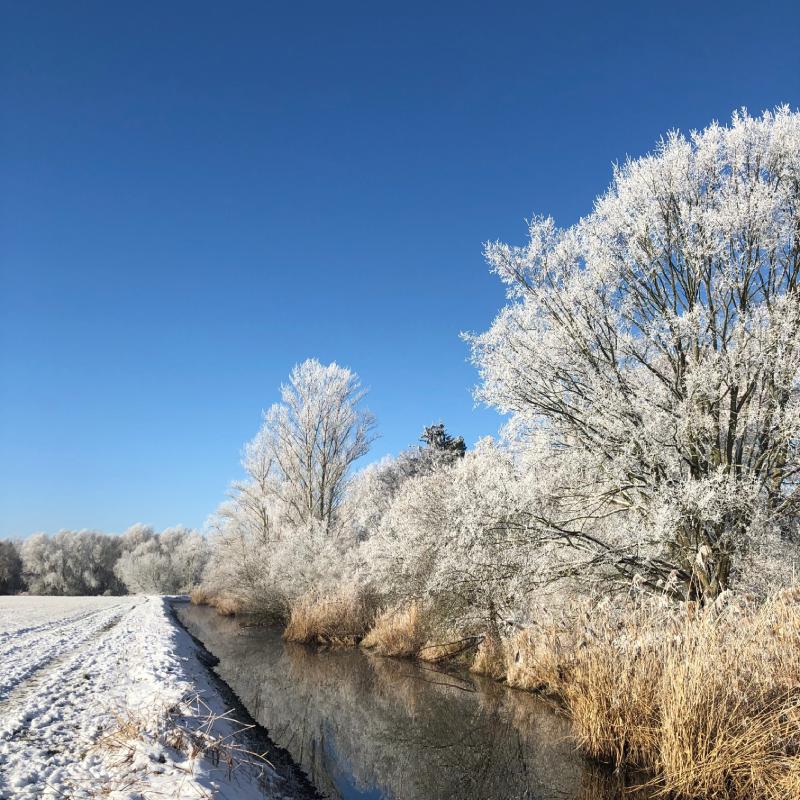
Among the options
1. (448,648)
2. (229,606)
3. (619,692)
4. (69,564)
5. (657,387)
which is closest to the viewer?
(619,692)

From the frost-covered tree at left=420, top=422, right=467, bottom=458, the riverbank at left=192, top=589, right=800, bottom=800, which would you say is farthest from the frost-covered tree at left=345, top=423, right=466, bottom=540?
the riverbank at left=192, top=589, right=800, bottom=800

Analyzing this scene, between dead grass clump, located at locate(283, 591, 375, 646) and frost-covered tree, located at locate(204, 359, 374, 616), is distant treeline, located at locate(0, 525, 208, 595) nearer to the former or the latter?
frost-covered tree, located at locate(204, 359, 374, 616)

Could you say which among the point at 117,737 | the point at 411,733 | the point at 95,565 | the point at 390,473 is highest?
the point at 390,473

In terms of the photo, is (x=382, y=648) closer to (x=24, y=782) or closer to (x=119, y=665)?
(x=119, y=665)

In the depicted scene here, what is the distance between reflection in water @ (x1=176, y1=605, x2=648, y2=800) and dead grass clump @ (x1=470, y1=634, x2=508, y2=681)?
0.52 meters

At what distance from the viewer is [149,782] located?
3.78 m

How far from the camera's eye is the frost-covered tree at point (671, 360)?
26.6ft

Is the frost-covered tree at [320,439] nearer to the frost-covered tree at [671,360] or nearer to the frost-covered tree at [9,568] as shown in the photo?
the frost-covered tree at [671,360]

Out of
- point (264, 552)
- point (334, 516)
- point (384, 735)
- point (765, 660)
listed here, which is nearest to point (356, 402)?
point (334, 516)

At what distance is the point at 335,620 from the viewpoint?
56.6 feet

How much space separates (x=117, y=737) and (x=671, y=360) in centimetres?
900

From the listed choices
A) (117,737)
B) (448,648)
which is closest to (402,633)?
(448,648)

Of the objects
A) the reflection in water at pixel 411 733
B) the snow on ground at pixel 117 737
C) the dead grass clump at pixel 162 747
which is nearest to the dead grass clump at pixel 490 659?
the reflection in water at pixel 411 733

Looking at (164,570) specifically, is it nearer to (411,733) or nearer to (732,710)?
(411,733)
